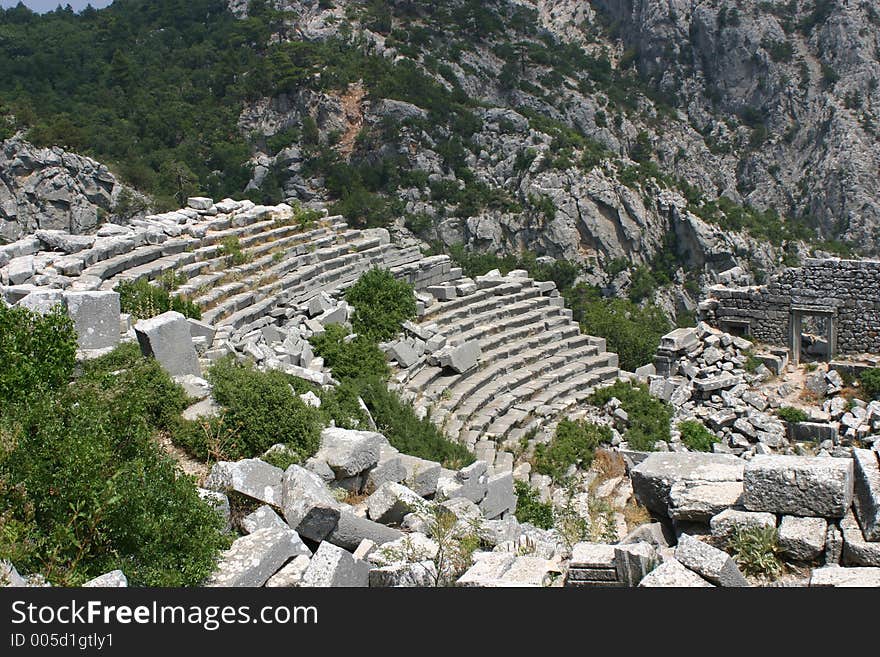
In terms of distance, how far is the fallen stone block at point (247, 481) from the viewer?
8062 mm

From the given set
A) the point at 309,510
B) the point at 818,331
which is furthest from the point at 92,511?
the point at 818,331

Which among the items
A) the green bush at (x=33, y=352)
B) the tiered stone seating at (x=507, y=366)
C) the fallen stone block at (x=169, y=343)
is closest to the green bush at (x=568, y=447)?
the tiered stone seating at (x=507, y=366)

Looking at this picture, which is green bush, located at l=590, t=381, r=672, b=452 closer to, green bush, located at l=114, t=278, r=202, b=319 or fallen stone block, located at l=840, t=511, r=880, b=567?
green bush, located at l=114, t=278, r=202, b=319

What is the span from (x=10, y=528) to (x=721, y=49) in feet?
225

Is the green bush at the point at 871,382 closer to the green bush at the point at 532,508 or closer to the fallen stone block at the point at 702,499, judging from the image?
the green bush at the point at 532,508

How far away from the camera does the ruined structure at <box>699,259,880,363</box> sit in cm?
1928

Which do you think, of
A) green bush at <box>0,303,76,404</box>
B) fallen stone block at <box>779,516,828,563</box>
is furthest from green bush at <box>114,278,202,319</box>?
fallen stone block at <box>779,516,828,563</box>

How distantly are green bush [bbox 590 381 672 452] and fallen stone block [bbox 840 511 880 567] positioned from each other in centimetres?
820

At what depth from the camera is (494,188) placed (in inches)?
1887

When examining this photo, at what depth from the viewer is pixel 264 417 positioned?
371 inches

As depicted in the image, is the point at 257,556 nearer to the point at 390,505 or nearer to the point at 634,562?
the point at 390,505

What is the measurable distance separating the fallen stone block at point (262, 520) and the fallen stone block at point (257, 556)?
19 centimetres

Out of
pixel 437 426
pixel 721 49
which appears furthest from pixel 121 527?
pixel 721 49

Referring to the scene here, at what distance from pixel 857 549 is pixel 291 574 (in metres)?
4.21
